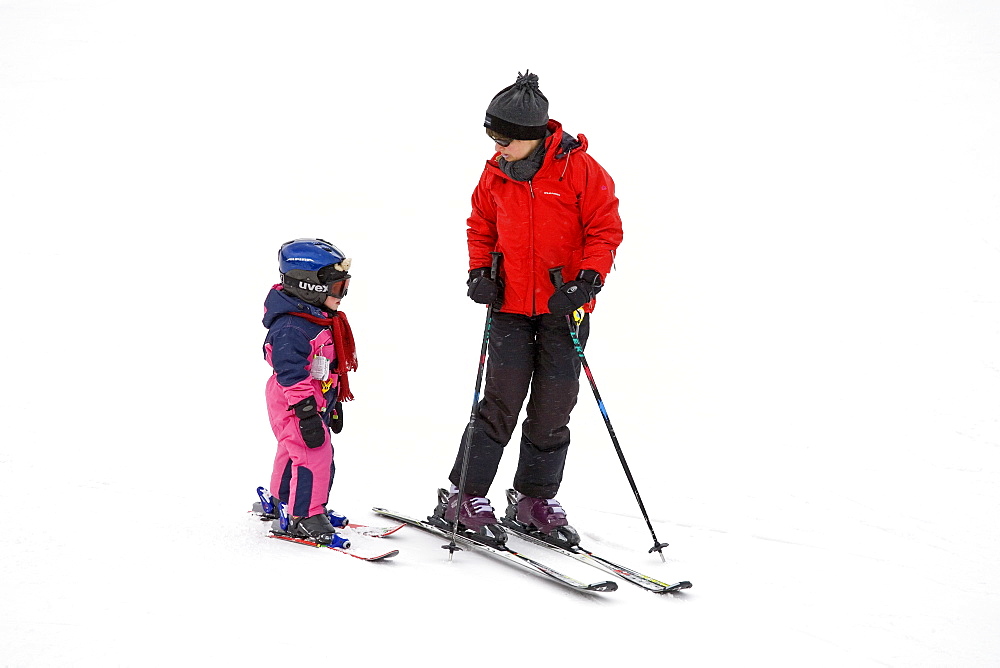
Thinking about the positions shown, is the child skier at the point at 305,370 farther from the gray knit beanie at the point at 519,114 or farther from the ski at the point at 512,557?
the gray knit beanie at the point at 519,114

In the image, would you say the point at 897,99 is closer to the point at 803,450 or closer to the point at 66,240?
the point at 803,450

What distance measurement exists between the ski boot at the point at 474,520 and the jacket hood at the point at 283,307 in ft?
3.28

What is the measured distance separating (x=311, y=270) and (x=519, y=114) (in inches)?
41.2

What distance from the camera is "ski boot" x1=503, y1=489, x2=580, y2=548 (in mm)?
3971

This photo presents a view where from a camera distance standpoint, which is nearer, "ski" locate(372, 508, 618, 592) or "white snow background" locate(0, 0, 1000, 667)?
"white snow background" locate(0, 0, 1000, 667)

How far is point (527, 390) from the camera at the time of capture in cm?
400

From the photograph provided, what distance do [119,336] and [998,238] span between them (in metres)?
8.27

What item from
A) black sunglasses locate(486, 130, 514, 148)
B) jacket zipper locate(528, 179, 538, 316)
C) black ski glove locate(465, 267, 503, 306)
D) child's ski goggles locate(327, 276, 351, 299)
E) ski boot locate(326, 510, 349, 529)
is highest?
black sunglasses locate(486, 130, 514, 148)

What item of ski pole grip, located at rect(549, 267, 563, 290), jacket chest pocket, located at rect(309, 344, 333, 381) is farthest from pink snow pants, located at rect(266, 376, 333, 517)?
ski pole grip, located at rect(549, 267, 563, 290)

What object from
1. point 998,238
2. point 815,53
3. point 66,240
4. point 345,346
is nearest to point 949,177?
point 998,238

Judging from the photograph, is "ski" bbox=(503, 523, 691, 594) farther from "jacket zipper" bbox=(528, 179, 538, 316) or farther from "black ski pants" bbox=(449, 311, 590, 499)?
"jacket zipper" bbox=(528, 179, 538, 316)

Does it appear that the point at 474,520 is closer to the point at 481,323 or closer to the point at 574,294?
the point at 574,294

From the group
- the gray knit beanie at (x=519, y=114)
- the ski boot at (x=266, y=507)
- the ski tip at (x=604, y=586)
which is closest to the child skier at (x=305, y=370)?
the ski boot at (x=266, y=507)

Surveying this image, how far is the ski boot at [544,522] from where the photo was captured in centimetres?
397
